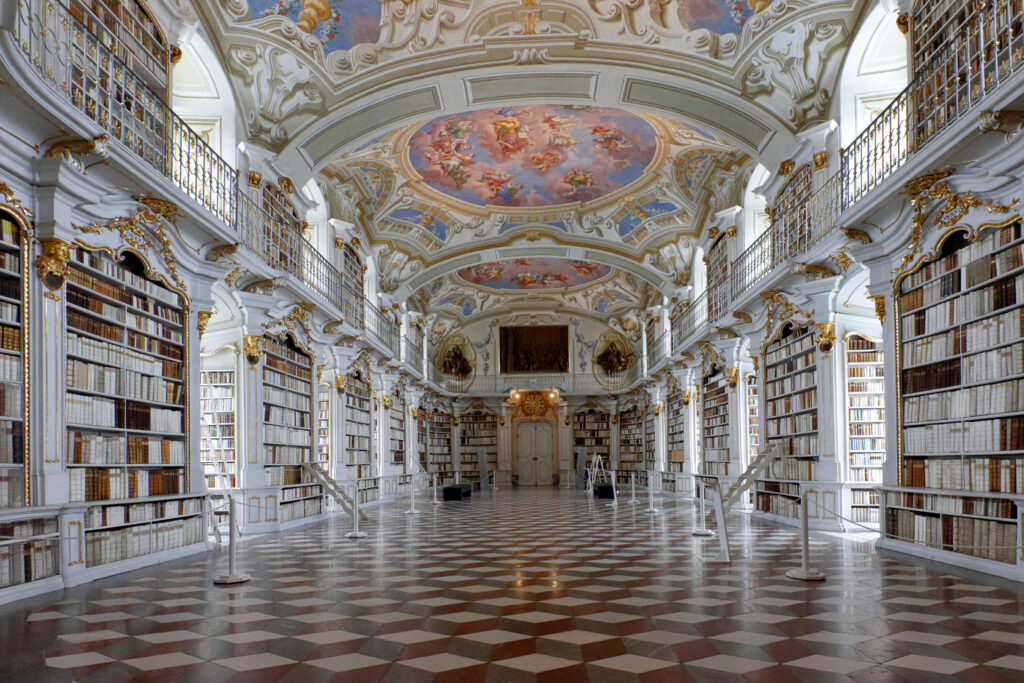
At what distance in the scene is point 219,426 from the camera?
11789 millimetres

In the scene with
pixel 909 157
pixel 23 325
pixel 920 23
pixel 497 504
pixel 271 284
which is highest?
pixel 920 23

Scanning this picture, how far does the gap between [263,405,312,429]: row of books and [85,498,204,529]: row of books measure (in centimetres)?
284

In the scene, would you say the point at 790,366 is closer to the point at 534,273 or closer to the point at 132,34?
the point at 132,34

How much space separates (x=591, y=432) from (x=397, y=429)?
34.1ft

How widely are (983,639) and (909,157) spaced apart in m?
5.05

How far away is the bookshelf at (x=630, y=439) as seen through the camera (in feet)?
90.7

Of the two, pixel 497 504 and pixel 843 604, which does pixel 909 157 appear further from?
pixel 497 504

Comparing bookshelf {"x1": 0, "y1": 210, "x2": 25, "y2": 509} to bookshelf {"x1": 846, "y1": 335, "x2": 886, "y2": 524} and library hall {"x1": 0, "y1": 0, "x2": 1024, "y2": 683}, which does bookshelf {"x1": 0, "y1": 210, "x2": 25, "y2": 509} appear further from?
bookshelf {"x1": 846, "y1": 335, "x2": 886, "y2": 524}

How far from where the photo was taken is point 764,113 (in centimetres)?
1220

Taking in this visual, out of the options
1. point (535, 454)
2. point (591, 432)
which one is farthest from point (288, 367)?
point (591, 432)

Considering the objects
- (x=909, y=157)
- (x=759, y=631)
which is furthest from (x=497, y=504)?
(x=759, y=631)

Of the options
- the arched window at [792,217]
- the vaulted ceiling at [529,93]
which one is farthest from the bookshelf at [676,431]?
the arched window at [792,217]

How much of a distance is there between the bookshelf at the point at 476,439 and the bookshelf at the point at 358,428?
1182 centimetres

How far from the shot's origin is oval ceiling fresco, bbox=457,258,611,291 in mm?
25672
